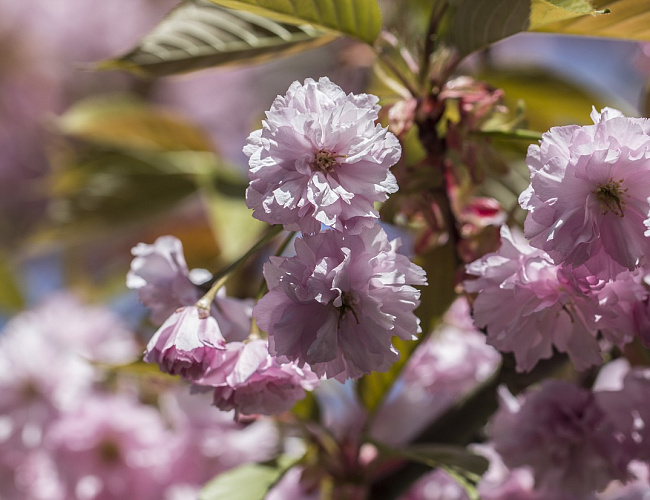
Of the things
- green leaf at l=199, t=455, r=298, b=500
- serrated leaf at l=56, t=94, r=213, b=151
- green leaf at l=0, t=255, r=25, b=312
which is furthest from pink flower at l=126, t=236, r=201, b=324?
green leaf at l=0, t=255, r=25, b=312

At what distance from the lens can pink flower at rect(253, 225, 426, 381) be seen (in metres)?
0.49

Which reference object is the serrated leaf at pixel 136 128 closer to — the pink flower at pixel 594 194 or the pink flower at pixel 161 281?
the pink flower at pixel 161 281

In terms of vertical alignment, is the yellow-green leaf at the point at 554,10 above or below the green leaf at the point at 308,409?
above

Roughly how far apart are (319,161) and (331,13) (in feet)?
0.71

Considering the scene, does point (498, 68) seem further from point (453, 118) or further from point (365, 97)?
point (365, 97)

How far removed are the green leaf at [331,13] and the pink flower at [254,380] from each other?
0.94 feet

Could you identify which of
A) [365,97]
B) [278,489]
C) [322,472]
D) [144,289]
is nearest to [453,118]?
[365,97]

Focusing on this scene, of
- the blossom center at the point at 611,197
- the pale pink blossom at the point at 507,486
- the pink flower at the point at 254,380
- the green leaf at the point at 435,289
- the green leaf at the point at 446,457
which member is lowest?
the pale pink blossom at the point at 507,486

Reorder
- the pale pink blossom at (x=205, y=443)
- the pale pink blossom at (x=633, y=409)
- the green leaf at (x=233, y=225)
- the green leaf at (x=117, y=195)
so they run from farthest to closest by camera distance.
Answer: the green leaf at (x=117, y=195) < the pale pink blossom at (x=205, y=443) < the green leaf at (x=233, y=225) < the pale pink blossom at (x=633, y=409)

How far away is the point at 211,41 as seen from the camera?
0.82m

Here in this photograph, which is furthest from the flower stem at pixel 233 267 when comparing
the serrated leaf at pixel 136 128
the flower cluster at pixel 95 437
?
the serrated leaf at pixel 136 128

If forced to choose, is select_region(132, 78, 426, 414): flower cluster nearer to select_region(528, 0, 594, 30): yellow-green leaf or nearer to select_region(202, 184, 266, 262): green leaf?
select_region(528, 0, 594, 30): yellow-green leaf

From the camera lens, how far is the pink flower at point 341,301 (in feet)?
1.62

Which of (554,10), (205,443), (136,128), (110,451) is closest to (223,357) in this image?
(554,10)
